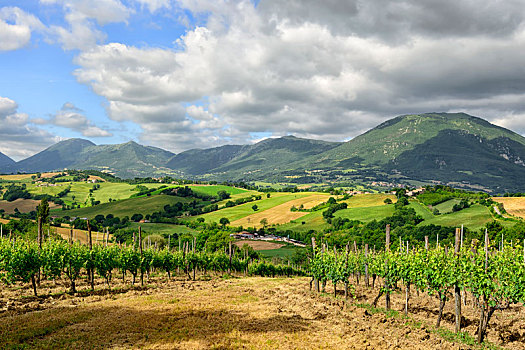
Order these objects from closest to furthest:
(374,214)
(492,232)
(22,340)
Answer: (22,340) → (492,232) → (374,214)

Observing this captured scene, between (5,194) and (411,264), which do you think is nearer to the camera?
(411,264)

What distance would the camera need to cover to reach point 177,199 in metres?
176

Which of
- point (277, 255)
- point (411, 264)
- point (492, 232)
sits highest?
point (411, 264)

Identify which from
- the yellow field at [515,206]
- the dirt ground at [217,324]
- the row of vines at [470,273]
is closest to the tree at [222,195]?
the yellow field at [515,206]

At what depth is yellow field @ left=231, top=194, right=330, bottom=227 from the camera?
138625 mm

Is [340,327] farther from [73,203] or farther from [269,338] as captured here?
[73,203]

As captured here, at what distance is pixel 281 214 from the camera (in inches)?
5748

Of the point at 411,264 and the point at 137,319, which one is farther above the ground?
the point at 411,264

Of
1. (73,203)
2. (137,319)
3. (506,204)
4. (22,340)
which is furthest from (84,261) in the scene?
(73,203)

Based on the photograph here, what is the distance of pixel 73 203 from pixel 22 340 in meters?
182

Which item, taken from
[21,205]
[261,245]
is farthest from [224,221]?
[21,205]

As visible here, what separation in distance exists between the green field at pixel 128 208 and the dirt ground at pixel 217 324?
129 meters

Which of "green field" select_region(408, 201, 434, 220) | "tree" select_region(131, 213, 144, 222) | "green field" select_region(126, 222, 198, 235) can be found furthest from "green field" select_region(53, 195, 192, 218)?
"green field" select_region(408, 201, 434, 220)

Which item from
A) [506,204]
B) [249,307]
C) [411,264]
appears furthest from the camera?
[506,204]
